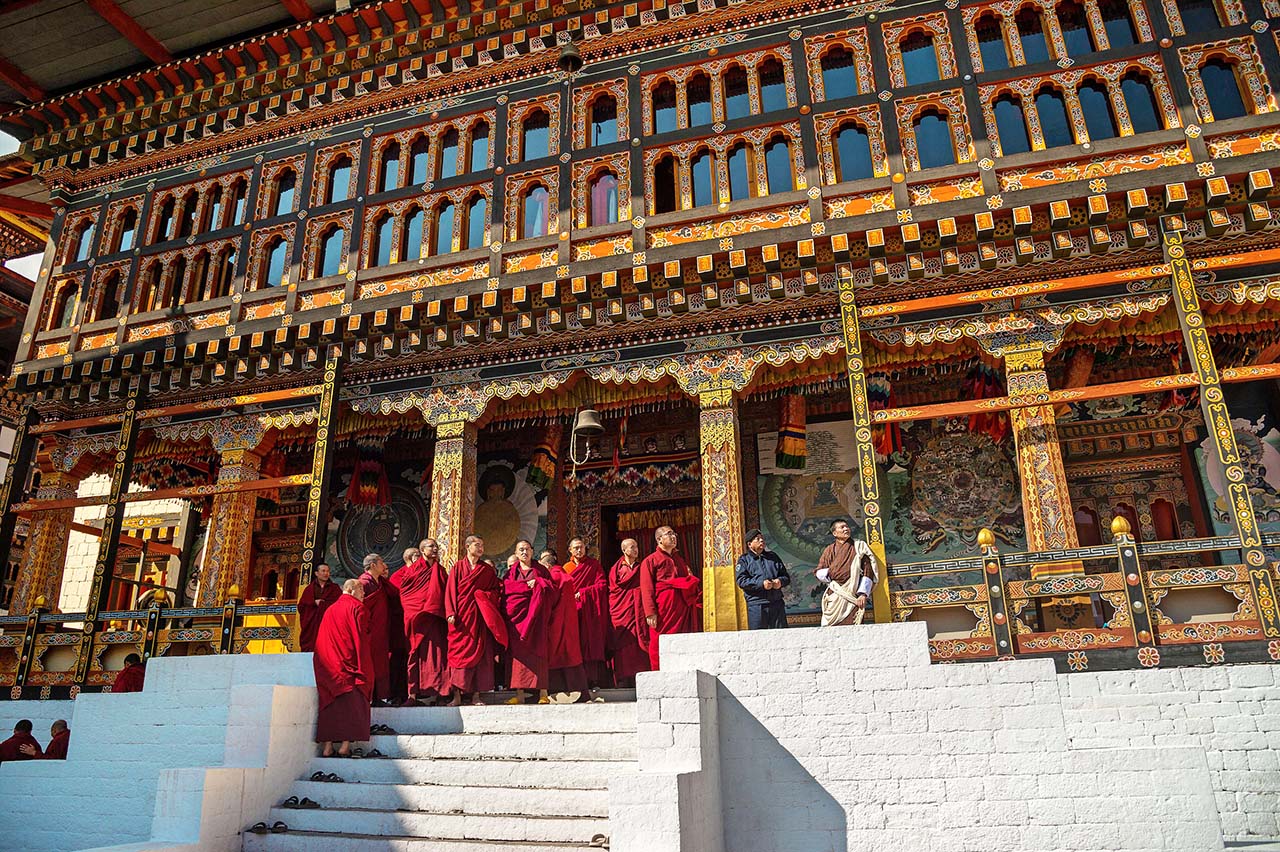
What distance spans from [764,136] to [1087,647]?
6061mm

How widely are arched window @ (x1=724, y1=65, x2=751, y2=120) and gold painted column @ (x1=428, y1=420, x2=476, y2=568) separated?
461 centimetres

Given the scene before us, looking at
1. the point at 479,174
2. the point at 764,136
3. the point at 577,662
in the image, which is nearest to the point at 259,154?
the point at 479,174

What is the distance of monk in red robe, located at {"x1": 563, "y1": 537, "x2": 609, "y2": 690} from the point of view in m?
8.10

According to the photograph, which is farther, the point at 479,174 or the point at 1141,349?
the point at 479,174

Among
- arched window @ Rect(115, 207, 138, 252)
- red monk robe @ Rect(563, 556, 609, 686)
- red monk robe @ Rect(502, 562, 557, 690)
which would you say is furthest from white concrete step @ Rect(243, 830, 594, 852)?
arched window @ Rect(115, 207, 138, 252)

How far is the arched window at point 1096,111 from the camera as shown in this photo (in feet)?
29.6

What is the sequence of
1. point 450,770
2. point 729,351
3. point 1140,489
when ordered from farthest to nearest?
1. point 1140,489
2. point 729,351
3. point 450,770

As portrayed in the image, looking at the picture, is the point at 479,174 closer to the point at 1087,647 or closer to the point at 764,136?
the point at 764,136

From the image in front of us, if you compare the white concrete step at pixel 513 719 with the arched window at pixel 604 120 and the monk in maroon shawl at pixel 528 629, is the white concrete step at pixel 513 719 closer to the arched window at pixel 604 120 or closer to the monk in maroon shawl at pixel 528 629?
the monk in maroon shawl at pixel 528 629

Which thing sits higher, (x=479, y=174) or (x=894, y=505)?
(x=479, y=174)

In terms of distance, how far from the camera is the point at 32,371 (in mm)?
11719

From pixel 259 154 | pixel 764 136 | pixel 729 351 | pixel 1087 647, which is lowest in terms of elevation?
pixel 1087 647

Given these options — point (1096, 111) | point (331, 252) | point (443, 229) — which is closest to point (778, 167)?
point (1096, 111)

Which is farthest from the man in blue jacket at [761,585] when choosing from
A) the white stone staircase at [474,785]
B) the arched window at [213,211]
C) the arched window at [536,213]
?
the arched window at [213,211]
